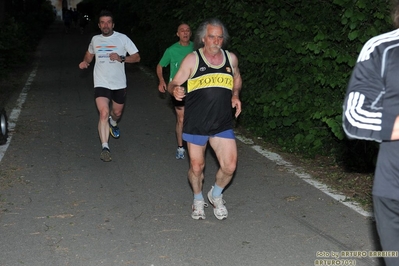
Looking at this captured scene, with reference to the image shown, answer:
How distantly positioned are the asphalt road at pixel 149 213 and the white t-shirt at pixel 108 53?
1102mm

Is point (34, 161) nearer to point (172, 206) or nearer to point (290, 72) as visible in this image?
point (172, 206)

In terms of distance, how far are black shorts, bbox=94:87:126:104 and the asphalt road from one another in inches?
31.2

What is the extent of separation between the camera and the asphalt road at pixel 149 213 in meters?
5.61

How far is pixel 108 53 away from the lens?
9461 millimetres

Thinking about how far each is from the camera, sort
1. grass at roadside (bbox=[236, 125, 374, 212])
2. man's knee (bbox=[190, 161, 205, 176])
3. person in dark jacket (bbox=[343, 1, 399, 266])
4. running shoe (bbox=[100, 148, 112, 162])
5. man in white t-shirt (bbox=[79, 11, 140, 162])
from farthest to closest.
A: man in white t-shirt (bbox=[79, 11, 140, 162]) < running shoe (bbox=[100, 148, 112, 162]) < grass at roadside (bbox=[236, 125, 374, 212]) < man's knee (bbox=[190, 161, 205, 176]) < person in dark jacket (bbox=[343, 1, 399, 266])

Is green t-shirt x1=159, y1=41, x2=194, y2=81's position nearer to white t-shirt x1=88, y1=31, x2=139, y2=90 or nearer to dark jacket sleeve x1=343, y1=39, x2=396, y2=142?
white t-shirt x1=88, y1=31, x2=139, y2=90

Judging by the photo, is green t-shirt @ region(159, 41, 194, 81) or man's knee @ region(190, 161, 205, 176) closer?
man's knee @ region(190, 161, 205, 176)

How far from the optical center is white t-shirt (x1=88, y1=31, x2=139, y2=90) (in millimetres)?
9469

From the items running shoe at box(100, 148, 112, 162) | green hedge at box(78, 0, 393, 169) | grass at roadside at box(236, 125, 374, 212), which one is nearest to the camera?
grass at roadside at box(236, 125, 374, 212)

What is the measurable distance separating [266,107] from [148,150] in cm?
187

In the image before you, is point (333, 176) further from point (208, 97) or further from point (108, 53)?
point (108, 53)

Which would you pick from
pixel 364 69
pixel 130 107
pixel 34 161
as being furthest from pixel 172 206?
pixel 130 107

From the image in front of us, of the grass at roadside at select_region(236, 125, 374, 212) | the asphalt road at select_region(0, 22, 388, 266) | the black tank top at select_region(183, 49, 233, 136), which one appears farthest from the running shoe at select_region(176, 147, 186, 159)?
the black tank top at select_region(183, 49, 233, 136)

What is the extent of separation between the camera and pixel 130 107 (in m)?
15.0
